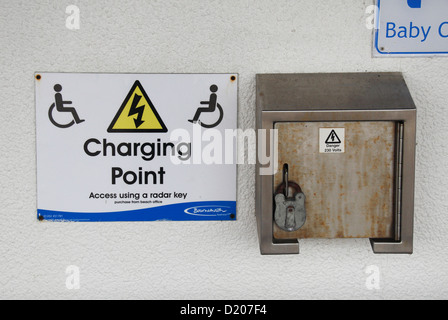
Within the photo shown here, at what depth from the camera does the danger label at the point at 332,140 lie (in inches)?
31.3

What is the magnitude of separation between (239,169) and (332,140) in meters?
0.22

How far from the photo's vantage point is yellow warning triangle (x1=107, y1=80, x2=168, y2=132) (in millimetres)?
907

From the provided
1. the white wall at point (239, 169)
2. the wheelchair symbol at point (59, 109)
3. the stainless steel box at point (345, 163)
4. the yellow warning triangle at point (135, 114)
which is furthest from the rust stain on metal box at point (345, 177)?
the wheelchair symbol at point (59, 109)

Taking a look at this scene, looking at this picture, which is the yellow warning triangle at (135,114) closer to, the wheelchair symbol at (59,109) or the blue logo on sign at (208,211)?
the wheelchair symbol at (59,109)

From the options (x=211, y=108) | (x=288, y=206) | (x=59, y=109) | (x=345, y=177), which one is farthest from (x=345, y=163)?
(x=59, y=109)

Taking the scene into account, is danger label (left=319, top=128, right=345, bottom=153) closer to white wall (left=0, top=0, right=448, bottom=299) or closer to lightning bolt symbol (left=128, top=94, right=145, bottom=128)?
white wall (left=0, top=0, right=448, bottom=299)

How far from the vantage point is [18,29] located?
0.90 metres

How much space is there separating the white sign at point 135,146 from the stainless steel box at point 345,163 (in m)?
0.14

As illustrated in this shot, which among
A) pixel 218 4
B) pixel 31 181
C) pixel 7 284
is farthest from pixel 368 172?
pixel 7 284

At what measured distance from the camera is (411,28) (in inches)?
35.3

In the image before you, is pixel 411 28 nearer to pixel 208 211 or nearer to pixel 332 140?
pixel 332 140

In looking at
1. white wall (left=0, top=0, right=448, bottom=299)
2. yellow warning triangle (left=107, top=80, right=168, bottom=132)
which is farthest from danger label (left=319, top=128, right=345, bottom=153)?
yellow warning triangle (left=107, top=80, right=168, bottom=132)

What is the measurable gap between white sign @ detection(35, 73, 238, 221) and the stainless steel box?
0.14m
